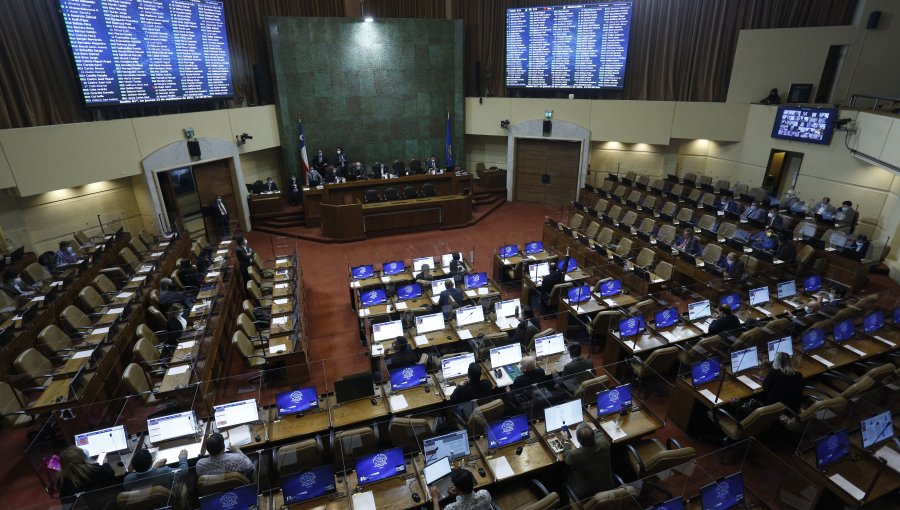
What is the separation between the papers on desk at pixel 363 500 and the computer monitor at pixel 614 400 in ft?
9.12

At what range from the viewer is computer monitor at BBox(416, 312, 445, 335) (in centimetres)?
767

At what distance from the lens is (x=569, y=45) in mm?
16016

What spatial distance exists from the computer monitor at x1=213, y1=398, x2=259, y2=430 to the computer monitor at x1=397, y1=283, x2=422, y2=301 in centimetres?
371

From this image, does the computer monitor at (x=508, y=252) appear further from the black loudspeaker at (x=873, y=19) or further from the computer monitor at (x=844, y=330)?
the black loudspeaker at (x=873, y=19)

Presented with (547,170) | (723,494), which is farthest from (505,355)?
(547,170)

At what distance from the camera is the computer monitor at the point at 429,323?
→ 25.2 feet

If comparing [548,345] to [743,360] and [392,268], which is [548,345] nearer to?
[743,360]

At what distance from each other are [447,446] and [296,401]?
209 cm

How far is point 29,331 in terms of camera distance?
7.59m

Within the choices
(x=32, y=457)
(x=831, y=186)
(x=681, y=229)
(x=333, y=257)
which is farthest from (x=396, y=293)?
(x=831, y=186)

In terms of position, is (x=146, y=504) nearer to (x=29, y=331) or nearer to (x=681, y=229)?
(x=29, y=331)

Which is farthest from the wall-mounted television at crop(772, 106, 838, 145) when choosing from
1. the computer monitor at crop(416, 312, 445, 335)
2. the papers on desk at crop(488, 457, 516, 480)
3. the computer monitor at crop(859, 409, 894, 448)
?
the papers on desk at crop(488, 457, 516, 480)

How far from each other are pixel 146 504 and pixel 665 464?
5177 mm

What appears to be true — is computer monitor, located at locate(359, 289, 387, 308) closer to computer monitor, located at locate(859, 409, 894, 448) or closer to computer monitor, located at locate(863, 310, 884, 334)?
computer monitor, located at locate(859, 409, 894, 448)
